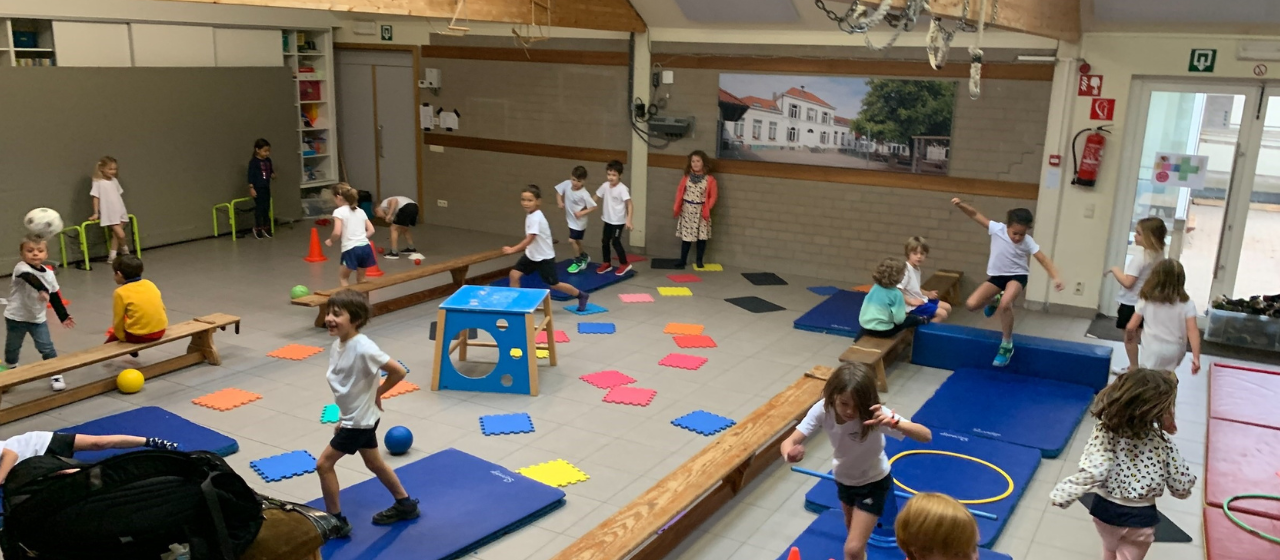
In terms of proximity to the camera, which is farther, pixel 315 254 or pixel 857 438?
pixel 315 254

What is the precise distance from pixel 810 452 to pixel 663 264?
5566 millimetres

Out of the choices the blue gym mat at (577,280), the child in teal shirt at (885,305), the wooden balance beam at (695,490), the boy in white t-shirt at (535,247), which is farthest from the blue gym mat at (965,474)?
the blue gym mat at (577,280)

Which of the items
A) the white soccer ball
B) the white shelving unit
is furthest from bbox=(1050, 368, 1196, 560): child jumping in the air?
the white shelving unit

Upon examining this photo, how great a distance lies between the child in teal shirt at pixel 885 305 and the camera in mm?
7531

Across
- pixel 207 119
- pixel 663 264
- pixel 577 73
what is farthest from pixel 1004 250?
pixel 207 119

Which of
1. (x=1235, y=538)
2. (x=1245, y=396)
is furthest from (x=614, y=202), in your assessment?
(x=1235, y=538)

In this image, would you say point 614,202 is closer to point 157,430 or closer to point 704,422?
point 704,422

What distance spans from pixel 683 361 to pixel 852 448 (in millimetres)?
3909

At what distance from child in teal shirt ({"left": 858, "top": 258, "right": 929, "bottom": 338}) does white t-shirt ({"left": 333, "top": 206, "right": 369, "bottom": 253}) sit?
15.5 feet

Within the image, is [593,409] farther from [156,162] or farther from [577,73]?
[156,162]

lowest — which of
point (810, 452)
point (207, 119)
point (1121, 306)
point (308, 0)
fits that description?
point (810, 452)

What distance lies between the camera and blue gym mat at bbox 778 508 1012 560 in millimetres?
4836

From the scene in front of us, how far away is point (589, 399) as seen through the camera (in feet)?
23.8

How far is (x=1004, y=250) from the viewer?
787cm
